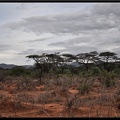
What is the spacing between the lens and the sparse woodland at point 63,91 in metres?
6.26

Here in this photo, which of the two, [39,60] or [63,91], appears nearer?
[63,91]

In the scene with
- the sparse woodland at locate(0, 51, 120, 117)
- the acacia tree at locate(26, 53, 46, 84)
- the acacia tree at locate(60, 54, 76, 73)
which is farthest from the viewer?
the acacia tree at locate(60, 54, 76, 73)

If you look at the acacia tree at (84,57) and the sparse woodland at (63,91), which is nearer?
the sparse woodland at (63,91)

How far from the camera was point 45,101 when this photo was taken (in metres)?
8.12

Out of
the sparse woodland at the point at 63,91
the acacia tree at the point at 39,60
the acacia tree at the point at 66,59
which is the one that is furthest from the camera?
the acacia tree at the point at 66,59

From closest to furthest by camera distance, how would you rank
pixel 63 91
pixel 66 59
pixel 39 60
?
pixel 63 91
pixel 39 60
pixel 66 59

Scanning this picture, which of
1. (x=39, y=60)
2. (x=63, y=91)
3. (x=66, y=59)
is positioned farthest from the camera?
(x=66, y=59)

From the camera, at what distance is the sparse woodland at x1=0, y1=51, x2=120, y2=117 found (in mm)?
6258

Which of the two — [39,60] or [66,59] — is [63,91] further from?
[66,59]

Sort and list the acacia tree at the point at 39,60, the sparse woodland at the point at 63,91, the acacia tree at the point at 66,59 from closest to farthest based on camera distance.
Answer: the sparse woodland at the point at 63,91, the acacia tree at the point at 39,60, the acacia tree at the point at 66,59

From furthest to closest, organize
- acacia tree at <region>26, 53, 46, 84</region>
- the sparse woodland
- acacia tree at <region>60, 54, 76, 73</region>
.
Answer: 1. acacia tree at <region>60, 54, 76, 73</region>
2. acacia tree at <region>26, 53, 46, 84</region>
3. the sparse woodland

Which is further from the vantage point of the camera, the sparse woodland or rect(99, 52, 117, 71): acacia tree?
rect(99, 52, 117, 71): acacia tree

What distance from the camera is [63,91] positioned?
10883mm

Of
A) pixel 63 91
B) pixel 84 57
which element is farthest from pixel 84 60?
pixel 63 91
